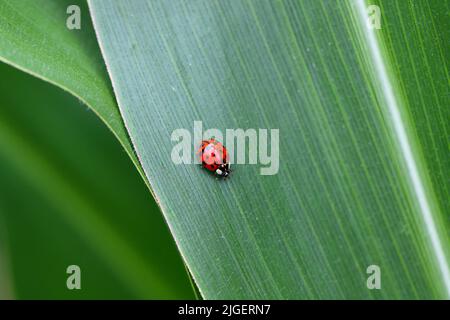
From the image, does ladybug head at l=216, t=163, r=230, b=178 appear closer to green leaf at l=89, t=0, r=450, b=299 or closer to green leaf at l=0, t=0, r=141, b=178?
green leaf at l=89, t=0, r=450, b=299

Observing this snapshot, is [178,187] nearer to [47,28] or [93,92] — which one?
[93,92]

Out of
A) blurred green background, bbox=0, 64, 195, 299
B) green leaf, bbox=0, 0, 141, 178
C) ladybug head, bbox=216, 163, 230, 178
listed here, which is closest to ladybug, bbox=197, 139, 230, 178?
ladybug head, bbox=216, 163, 230, 178

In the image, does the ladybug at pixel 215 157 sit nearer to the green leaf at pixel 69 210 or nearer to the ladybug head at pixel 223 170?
the ladybug head at pixel 223 170

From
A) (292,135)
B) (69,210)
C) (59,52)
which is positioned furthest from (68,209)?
(292,135)

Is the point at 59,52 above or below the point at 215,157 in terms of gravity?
above

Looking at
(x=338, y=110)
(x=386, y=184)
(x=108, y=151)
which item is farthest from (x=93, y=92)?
(x=386, y=184)

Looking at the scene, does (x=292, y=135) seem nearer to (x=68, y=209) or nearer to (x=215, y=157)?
(x=215, y=157)
